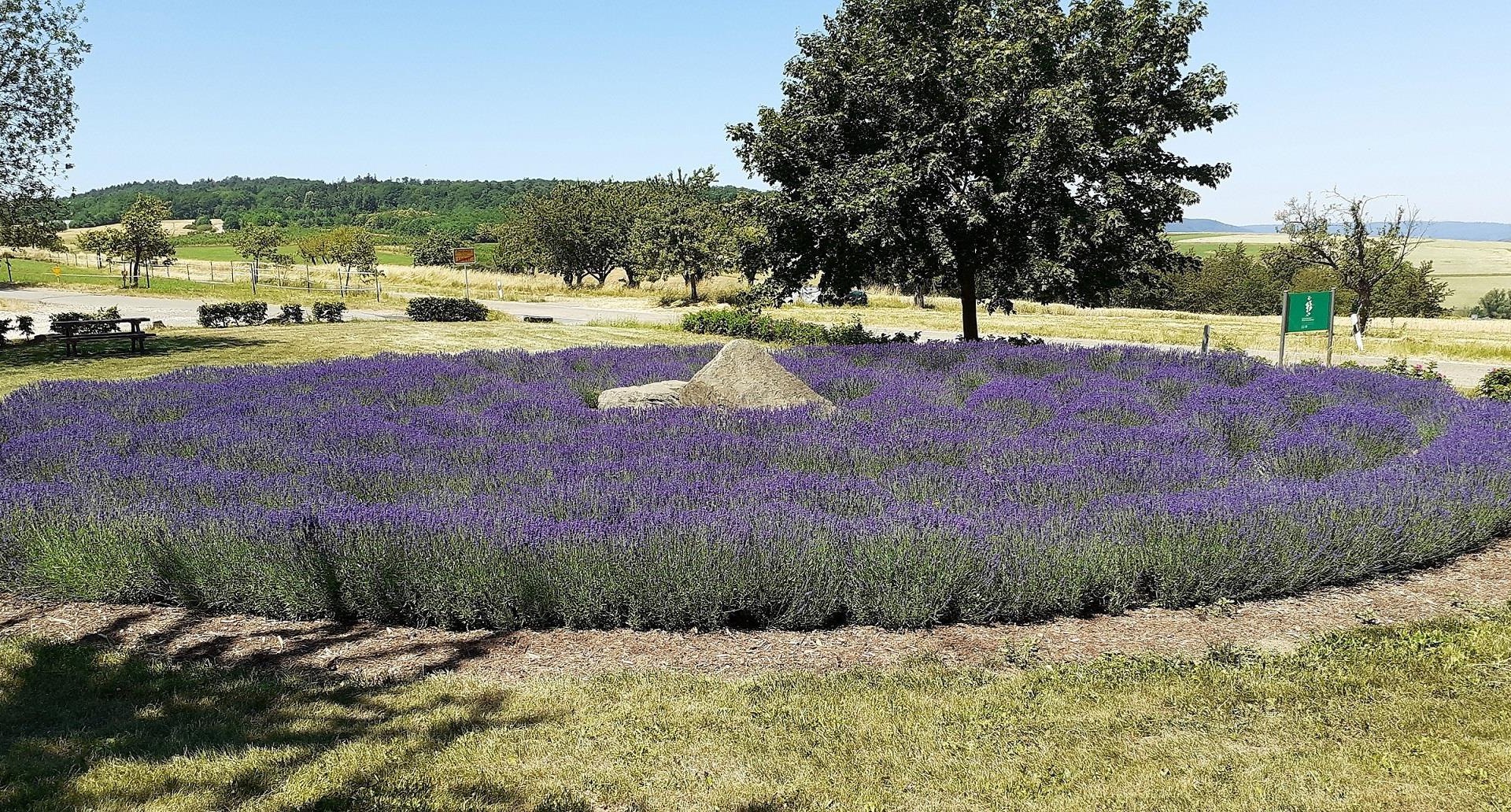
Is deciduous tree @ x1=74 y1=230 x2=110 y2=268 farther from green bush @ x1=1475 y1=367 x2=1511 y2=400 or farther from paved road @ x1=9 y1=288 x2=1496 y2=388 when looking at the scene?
green bush @ x1=1475 y1=367 x2=1511 y2=400

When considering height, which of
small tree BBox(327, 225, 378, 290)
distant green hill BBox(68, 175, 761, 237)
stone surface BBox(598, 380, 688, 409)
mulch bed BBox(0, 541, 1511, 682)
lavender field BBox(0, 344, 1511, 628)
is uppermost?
distant green hill BBox(68, 175, 761, 237)

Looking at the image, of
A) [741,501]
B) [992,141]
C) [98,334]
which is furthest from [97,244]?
[741,501]

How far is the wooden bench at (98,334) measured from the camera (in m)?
22.2

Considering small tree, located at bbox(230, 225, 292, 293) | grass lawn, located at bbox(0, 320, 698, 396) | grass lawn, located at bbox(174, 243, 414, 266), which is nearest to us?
grass lawn, located at bbox(0, 320, 698, 396)

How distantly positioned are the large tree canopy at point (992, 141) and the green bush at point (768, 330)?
5240 millimetres

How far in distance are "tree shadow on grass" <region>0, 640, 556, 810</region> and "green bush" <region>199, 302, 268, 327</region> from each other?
2871cm

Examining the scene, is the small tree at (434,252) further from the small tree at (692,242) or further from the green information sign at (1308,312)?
the green information sign at (1308,312)

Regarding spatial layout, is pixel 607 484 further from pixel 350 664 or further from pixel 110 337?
pixel 110 337

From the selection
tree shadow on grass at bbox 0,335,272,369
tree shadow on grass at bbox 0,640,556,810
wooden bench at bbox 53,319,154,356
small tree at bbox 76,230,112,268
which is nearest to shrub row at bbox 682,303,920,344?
tree shadow on grass at bbox 0,335,272,369

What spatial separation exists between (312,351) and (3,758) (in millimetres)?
21158

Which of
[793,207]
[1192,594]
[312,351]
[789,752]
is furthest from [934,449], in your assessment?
[312,351]

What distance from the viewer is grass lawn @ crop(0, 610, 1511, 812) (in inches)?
148

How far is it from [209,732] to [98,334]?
76.5 ft

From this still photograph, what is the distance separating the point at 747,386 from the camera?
11.3 m
